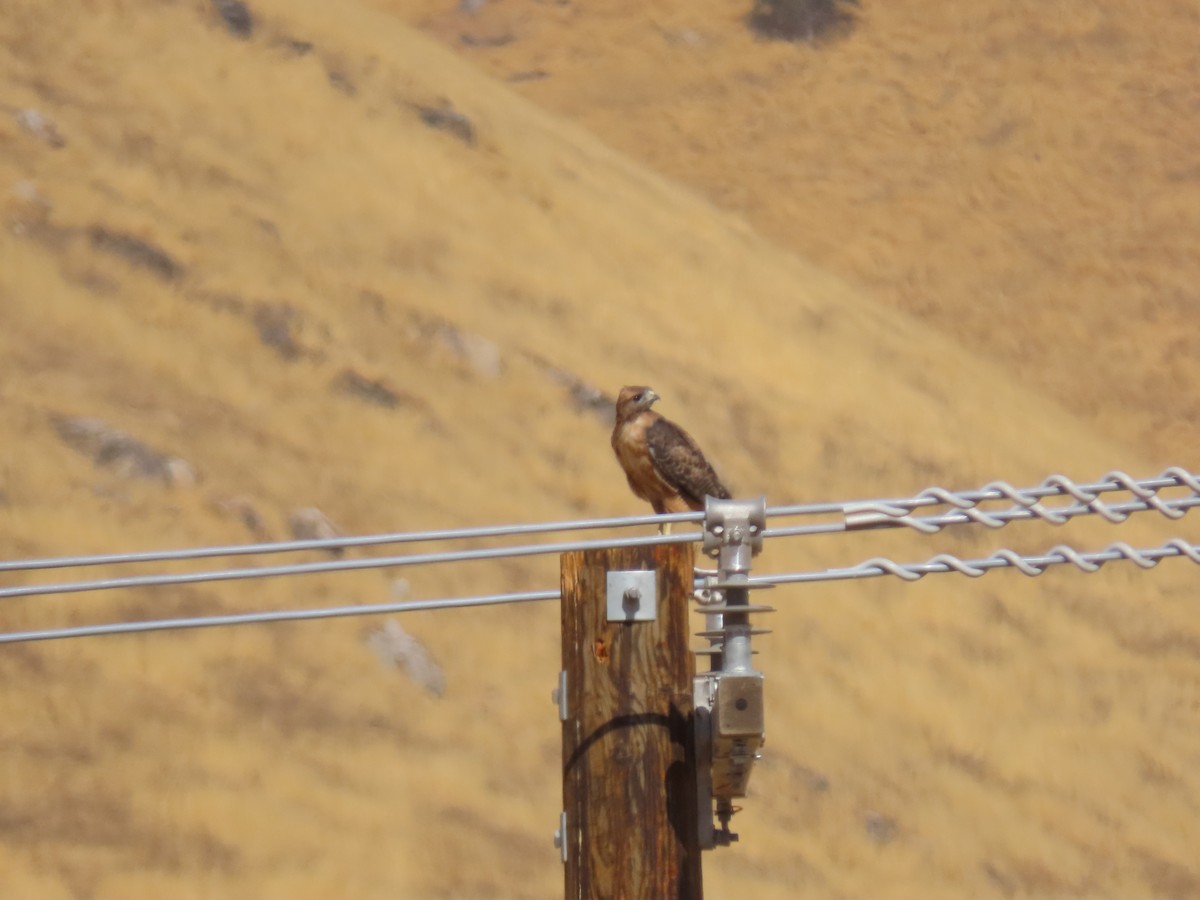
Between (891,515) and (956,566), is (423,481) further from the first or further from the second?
(956,566)

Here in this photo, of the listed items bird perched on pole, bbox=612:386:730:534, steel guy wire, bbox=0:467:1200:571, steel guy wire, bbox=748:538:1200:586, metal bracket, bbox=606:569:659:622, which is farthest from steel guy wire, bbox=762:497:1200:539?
bird perched on pole, bbox=612:386:730:534

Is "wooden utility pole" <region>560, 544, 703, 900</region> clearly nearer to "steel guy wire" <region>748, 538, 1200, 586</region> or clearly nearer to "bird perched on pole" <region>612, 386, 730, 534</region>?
"steel guy wire" <region>748, 538, 1200, 586</region>

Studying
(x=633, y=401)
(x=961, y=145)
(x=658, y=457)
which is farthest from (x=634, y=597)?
(x=961, y=145)

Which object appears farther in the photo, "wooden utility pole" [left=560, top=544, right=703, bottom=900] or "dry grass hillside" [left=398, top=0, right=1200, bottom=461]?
"dry grass hillside" [left=398, top=0, right=1200, bottom=461]

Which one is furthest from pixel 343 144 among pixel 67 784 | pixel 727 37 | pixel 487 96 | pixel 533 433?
pixel 727 37

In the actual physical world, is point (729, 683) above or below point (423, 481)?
below

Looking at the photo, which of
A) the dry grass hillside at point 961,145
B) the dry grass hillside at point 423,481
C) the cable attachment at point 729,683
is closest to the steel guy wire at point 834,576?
the cable attachment at point 729,683

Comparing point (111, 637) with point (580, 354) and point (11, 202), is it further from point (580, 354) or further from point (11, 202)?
point (580, 354)

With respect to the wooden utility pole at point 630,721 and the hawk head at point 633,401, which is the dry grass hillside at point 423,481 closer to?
the hawk head at point 633,401
